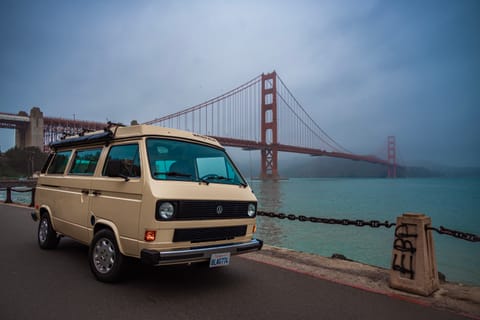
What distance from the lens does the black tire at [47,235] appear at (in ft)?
19.1

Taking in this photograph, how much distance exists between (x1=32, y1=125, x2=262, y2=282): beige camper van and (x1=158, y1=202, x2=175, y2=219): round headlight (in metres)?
0.01

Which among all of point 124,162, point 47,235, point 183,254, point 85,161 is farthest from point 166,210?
point 47,235

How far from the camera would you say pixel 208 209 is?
154 inches

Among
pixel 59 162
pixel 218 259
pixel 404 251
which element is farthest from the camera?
pixel 59 162

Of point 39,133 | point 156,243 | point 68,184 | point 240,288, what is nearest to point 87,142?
point 68,184

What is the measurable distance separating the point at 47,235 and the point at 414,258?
5.84 meters

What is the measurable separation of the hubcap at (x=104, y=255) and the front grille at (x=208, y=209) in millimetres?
1029

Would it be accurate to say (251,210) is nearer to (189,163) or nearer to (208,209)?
(208,209)

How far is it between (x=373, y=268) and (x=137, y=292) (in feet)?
12.0

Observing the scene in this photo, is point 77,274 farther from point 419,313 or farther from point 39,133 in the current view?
point 39,133

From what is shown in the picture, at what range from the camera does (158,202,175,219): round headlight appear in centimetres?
358

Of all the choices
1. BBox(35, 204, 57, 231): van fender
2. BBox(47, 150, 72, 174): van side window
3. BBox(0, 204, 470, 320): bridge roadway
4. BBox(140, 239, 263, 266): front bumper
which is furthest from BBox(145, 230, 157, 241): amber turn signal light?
BBox(35, 204, 57, 231): van fender

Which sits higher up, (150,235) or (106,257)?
(150,235)

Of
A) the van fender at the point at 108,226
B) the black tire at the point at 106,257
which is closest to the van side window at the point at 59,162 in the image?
the van fender at the point at 108,226
